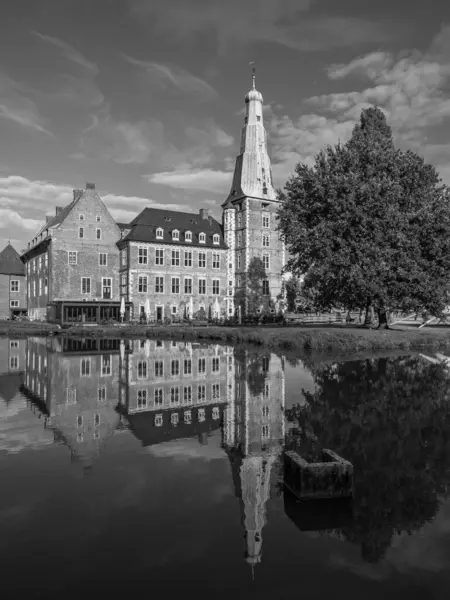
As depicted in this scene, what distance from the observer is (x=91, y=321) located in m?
59.5

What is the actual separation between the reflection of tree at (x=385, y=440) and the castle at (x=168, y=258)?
1698 inches

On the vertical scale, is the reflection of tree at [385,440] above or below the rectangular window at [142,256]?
below

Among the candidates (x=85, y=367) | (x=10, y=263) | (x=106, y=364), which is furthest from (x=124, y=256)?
(x=85, y=367)

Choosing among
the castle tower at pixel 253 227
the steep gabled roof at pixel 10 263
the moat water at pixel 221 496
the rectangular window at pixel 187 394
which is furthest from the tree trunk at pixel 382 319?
the steep gabled roof at pixel 10 263

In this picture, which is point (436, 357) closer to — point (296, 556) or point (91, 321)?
point (296, 556)

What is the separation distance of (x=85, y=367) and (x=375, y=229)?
69.4 feet

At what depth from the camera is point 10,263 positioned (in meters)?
77.4

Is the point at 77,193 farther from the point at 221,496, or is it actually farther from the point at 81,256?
the point at 221,496

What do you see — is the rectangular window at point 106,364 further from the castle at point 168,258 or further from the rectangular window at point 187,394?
the castle at point 168,258

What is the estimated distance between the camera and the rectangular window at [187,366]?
20.6 m

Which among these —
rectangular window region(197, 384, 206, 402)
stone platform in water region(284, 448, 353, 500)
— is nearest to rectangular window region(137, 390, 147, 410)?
rectangular window region(197, 384, 206, 402)

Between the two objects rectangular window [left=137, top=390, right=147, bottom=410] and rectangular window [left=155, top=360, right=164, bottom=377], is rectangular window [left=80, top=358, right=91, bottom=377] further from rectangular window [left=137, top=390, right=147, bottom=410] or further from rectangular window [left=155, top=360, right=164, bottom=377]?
rectangular window [left=137, top=390, right=147, bottom=410]

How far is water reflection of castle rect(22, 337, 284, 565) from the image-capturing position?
8734 millimetres

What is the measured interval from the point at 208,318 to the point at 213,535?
58.0m
